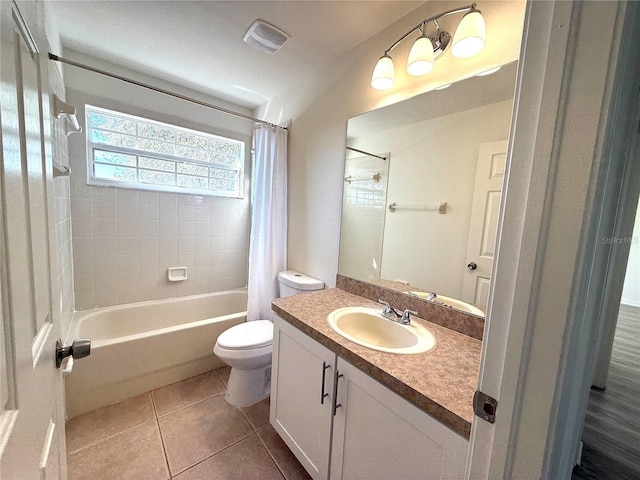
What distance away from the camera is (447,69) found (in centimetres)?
120

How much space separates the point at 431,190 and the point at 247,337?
1.50 meters

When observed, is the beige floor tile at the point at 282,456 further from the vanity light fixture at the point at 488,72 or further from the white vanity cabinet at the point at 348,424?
the vanity light fixture at the point at 488,72

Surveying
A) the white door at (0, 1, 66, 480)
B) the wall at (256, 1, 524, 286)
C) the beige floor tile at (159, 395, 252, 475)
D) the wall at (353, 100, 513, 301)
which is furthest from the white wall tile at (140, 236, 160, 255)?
the wall at (353, 100, 513, 301)

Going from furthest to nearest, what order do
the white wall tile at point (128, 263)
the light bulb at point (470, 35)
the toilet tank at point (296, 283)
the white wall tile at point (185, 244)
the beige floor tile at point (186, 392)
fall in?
1. the white wall tile at point (185, 244)
2. the white wall tile at point (128, 263)
3. the toilet tank at point (296, 283)
4. the beige floor tile at point (186, 392)
5. the light bulb at point (470, 35)

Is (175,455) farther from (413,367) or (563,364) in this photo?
(563,364)

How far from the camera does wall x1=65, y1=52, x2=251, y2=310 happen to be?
193 centimetres

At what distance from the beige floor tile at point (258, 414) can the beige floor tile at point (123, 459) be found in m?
0.48

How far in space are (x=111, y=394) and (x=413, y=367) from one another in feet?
6.52

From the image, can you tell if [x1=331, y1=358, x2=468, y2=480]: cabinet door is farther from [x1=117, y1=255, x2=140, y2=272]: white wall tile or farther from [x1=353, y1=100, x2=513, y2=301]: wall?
[x1=117, y1=255, x2=140, y2=272]: white wall tile

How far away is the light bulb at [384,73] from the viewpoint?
4.39ft

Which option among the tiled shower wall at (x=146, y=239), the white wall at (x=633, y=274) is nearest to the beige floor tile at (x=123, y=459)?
the tiled shower wall at (x=146, y=239)

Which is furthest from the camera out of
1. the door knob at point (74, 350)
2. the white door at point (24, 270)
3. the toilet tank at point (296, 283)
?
the toilet tank at point (296, 283)

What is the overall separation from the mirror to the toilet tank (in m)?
0.27

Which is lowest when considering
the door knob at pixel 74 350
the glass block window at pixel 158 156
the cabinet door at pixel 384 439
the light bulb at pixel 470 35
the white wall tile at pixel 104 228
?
the cabinet door at pixel 384 439
